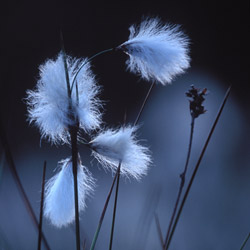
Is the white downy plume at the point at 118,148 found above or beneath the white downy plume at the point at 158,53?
beneath

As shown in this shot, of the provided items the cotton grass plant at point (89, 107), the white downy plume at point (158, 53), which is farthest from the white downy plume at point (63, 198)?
the white downy plume at point (158, 53)

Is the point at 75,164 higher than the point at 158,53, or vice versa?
the point at 158,53

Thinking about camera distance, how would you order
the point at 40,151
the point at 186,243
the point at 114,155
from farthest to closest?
the point at 40,151 < the point at 186,243 < the point at 114,155

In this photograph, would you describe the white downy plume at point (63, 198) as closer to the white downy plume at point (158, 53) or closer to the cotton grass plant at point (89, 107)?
the cotton grass plant at point (89, 107)

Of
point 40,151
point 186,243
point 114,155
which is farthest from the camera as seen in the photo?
point 40,151

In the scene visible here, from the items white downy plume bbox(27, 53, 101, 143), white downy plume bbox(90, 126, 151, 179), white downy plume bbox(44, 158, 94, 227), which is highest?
white downy plume bbox(27, 53, 101, 143)

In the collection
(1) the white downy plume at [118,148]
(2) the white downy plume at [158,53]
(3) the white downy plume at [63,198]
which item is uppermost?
(2) the white downy plume at [158,53]

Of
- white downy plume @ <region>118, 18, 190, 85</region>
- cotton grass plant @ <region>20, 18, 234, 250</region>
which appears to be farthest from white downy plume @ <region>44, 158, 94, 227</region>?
white downy plume @ <region>118, 18, 190, 85</region>

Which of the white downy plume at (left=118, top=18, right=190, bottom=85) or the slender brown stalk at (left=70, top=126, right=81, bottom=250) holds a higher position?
the white downy plume at (left=118, top=18, right=190, bottom=85)

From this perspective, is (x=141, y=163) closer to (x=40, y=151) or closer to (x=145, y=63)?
(x=145, y=63)

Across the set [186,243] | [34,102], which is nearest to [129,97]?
[186,243]

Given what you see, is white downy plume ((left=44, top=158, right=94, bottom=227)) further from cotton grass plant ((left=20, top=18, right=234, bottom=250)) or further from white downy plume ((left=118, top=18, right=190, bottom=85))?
white downy plume ((left=118, top=18, right=190, bottom=85))
